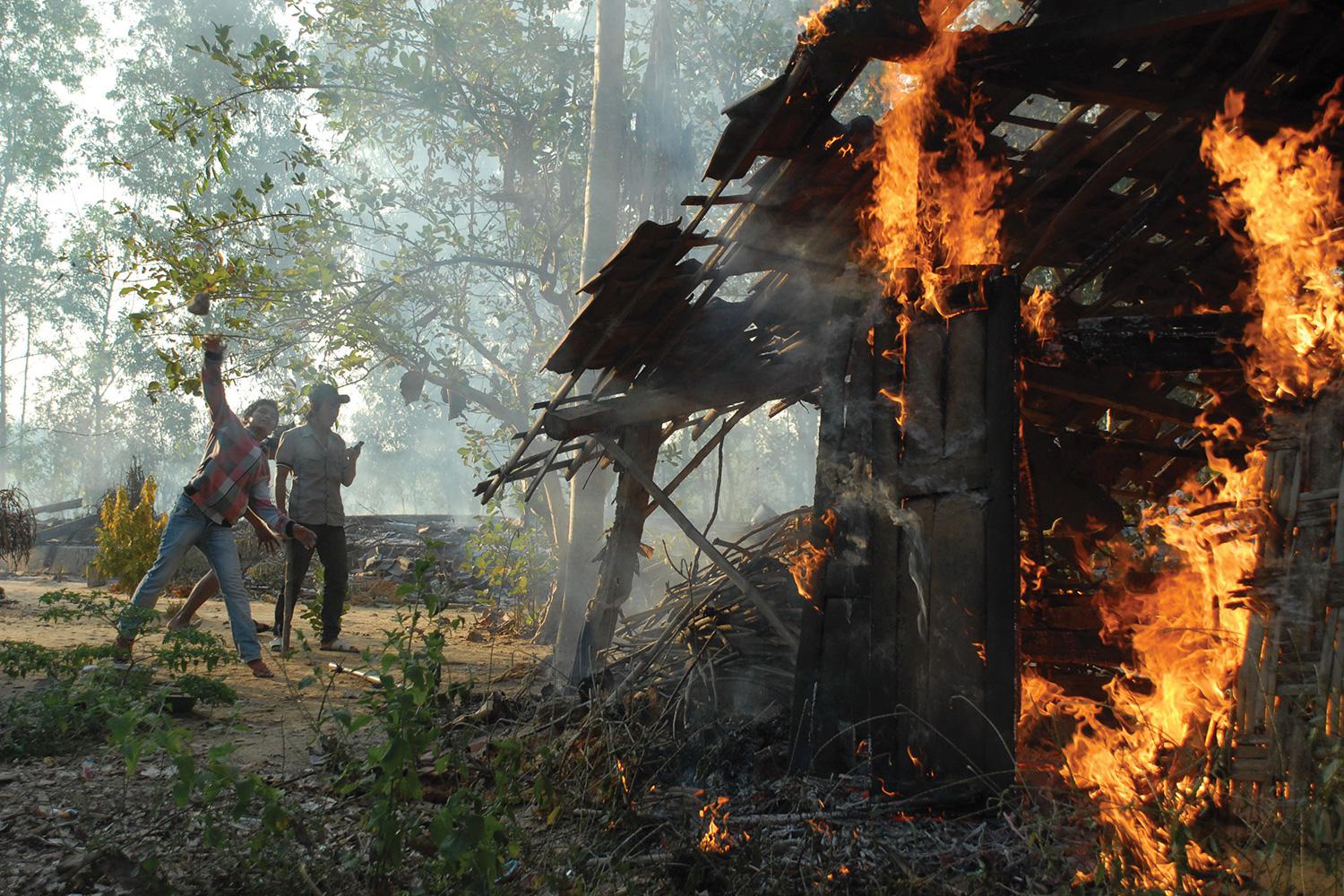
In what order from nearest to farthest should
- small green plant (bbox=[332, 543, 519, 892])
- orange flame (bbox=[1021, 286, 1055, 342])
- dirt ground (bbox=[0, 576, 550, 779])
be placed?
small green plant (bbox=[332, 543, 519, 892]), orange flame (bbox=[1021, 286, 1055, 342]), dirt ground (bbox=[0, 576, 550, 779])

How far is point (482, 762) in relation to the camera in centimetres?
525

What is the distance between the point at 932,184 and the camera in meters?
5.00

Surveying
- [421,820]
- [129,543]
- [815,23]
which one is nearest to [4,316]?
[129,543]

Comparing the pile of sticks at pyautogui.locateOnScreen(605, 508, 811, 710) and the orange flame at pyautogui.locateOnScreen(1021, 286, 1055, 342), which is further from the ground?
the orange flame at pyautogui.locateOnScreen(1021, 286, 1055, 342)

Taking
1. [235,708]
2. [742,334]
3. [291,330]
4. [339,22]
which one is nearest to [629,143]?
[339,22]

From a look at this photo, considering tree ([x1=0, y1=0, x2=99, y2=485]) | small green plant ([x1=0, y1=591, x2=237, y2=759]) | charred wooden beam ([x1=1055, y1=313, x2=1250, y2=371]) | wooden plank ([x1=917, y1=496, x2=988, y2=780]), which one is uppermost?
tree ([x1=0, y1=0, x2=99, y2=485])

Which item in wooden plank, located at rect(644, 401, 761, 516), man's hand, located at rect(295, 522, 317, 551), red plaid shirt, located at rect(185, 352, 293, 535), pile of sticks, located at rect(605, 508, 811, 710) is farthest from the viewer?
man's hand, located at rect(295, 522, 317, 551)

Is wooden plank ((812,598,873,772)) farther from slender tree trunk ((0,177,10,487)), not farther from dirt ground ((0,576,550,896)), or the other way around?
slender tree trunk ((0,177,10,487))

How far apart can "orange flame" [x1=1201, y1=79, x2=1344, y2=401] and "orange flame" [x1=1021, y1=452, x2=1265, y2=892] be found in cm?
62

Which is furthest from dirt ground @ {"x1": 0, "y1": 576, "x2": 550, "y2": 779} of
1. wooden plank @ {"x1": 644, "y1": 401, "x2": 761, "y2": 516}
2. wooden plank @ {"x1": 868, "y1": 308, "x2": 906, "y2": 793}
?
wooden plank @ {"x1": 868, "y1": 308, "x2": 906, "y2": 793}

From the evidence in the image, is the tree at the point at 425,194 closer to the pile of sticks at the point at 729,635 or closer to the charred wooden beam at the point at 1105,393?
the pile of sticks at the point at 729,635

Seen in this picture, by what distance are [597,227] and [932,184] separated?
7.62 meters

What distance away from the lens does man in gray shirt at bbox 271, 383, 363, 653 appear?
9102 mm

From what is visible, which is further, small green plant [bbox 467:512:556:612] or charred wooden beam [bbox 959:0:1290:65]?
small green plant [bbox 467:512:556:612]
